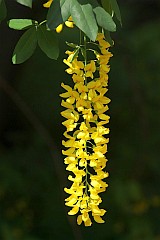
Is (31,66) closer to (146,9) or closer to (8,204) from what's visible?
(146,9)

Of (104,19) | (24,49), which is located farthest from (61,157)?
(104,19)

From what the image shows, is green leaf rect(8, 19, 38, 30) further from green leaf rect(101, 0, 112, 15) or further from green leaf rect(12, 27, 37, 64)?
green leaf rect(101, 0, 112, 15)

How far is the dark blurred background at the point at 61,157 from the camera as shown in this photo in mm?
4113

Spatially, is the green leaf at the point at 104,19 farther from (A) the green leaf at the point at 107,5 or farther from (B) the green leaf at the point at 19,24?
(B) the green leaf at the point at 19,24

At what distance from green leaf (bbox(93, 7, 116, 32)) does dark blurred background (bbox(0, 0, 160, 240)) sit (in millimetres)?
2093

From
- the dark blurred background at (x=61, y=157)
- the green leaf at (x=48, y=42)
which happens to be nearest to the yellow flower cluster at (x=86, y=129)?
the green leaf at (x=48, y=42)

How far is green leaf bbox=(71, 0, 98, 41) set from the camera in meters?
1.38

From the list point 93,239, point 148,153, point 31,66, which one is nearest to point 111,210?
point 93,239

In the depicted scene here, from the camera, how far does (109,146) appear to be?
5406 millimetres

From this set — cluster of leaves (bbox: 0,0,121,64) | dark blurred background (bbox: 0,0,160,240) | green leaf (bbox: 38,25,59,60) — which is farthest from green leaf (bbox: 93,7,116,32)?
dark blurred background (bbox: 0,0,160,240)

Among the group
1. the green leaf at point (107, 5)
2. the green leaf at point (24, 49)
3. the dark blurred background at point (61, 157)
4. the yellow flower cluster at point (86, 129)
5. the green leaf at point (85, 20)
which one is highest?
the dark blurred background at point (61, 157)

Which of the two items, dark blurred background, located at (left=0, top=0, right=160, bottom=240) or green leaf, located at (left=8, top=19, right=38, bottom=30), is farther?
dark blurred background, located at (left=0, top=0, right=160, bottom=240)

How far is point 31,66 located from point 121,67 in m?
0.89

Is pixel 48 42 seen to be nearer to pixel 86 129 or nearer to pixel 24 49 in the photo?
pixel 24 49
